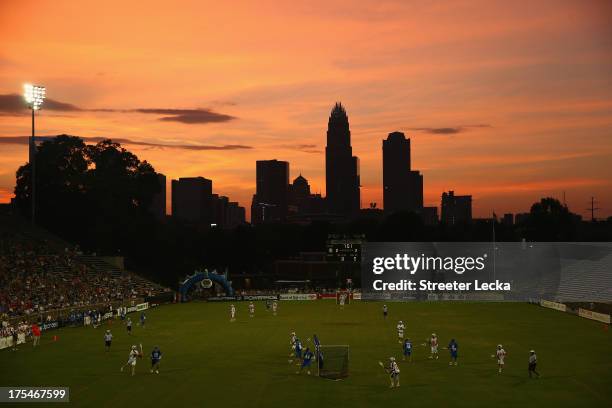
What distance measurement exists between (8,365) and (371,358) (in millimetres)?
20651

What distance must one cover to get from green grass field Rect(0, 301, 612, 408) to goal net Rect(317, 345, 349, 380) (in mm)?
636

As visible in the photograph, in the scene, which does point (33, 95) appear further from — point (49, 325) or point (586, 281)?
point (586, 281)

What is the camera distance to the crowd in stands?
6756cm

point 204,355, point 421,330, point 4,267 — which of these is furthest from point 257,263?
point 204,355

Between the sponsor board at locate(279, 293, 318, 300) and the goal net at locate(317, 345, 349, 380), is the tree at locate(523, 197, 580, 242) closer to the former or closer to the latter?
the sponsor board at locate(279, 293, 318, 300)

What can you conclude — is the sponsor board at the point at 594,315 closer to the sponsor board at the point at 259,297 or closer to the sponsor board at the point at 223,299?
the sponsor board at the point at 259,297

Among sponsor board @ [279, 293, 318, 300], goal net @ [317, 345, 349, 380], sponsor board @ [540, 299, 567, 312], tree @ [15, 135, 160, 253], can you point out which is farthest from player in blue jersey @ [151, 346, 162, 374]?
tree @ [15, 135, 160, 253]

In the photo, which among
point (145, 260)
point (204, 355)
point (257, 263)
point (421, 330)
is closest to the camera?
point (204, 355)

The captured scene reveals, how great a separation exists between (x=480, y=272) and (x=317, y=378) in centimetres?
5249

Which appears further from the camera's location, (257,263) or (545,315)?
(257,263)

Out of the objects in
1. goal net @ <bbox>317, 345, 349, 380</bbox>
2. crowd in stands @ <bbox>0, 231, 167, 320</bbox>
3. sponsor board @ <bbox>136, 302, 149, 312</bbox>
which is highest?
crowd in stands @ <bbox>0, 231, 167, 320</bbox>

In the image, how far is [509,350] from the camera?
4812cm

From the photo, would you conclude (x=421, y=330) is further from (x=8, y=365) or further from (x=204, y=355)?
(x=8, y=365)

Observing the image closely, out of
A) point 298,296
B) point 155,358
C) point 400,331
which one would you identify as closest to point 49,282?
point 298,296
